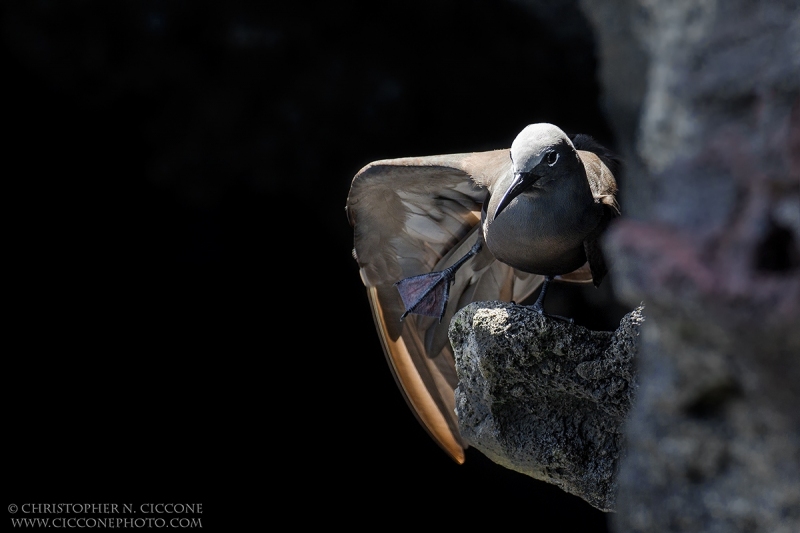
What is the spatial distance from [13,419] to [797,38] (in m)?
5.96

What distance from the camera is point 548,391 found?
119 inches

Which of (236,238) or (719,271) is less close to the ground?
(719,271)

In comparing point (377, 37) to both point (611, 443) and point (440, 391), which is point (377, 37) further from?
point (611, 443)

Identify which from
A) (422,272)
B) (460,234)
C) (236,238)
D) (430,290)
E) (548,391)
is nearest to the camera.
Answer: (548,391)

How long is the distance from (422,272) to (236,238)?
2.51 metres

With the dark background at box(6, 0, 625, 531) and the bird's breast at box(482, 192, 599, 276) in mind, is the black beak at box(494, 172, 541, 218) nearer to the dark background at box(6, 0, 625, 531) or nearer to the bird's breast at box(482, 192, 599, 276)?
the bird's breast at box(482, 192, 599, 276)

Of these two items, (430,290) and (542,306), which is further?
(430,290)

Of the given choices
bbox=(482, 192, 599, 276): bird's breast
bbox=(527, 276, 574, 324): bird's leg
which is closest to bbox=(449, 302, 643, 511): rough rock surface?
bbox=(527, 276, 574, 324): bird's leg

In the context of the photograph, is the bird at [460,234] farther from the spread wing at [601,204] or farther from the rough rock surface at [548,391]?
the rough rock surface at [548,391]

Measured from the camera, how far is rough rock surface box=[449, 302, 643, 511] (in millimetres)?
2824

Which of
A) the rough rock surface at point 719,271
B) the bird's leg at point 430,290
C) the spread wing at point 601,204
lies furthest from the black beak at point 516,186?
the rough rock surface at point 719,271

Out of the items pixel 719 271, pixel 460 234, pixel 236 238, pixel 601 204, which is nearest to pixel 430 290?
pixel 460 234

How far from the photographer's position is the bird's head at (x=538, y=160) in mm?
3031

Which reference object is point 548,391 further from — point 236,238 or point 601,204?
point 236,238
